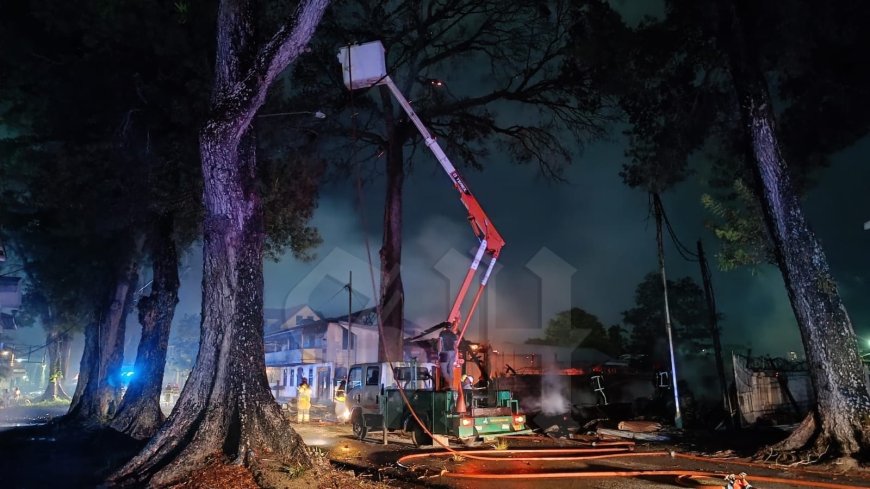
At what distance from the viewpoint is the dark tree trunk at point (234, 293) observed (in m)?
7.35

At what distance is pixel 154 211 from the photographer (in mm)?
14922

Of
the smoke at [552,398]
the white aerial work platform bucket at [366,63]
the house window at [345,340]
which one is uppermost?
the white aerial work platform bucket at [366,63]

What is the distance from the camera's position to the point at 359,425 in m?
15.6

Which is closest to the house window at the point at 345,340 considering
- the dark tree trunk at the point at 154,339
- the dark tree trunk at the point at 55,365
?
the dark tree trunk at the point at 154,339

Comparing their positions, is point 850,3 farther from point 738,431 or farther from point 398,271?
point 398,271

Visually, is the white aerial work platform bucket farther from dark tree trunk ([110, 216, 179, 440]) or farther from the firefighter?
the firefighter

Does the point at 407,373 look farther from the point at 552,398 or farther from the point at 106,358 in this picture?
the point at 106,358

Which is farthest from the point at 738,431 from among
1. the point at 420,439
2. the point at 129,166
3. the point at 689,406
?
the point at 129,166

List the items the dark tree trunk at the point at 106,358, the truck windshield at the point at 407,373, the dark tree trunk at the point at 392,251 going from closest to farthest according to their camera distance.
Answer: the truck windshield at the point at 407,373
the dark tree trunk at the point at 106,358
the dark tree trunk at the point at 392,251

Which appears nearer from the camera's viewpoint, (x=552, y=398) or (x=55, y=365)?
(x=552, y=398)

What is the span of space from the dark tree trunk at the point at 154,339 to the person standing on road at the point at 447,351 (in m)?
8.35

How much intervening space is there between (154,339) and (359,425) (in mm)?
6479

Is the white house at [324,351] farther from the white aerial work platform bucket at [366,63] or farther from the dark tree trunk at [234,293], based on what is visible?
the dark tree trunk at [234,293]

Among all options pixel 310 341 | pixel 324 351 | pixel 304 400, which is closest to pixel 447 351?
pixel 304 400
